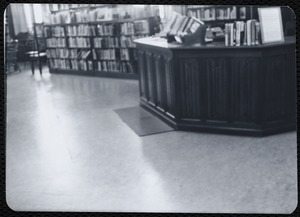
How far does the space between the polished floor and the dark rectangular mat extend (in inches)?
5.1

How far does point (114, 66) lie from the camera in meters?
8.71

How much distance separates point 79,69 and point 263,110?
20.6 feet

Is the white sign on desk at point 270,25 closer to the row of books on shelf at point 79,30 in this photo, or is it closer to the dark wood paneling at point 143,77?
the dark wood paneling at point 143,77

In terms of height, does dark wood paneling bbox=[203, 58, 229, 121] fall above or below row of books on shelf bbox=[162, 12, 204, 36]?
below

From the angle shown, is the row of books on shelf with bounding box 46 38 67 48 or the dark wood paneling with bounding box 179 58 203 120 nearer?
the dark wood paneling with bounding box 179 58 203 120

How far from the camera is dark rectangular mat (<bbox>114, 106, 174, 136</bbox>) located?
4521mm

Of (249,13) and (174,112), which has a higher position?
(249,13)

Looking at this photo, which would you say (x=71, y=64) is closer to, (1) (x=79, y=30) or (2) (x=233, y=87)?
(1) (x=79, y=30)

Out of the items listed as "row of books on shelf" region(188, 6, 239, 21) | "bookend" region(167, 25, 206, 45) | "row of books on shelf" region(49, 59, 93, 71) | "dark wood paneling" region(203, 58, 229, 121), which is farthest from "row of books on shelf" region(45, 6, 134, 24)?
"dark wood paneling" region(203, 58, 229, 121)

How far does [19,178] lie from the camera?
3.38 meters

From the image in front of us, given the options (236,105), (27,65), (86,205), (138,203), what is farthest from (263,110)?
(27,65)

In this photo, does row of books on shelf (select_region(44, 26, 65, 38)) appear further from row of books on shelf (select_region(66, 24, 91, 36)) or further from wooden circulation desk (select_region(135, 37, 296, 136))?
wooden circulation desk (select_region(135, 37, 296, 136))

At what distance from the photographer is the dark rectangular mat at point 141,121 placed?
452 centimetres

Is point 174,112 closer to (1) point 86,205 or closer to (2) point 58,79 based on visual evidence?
(1) point 86,205
